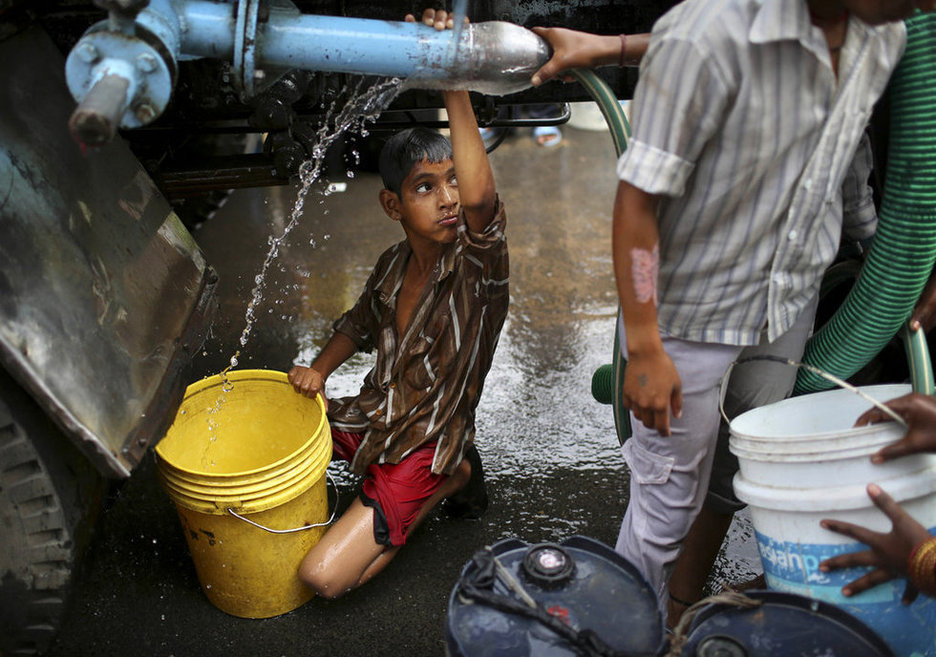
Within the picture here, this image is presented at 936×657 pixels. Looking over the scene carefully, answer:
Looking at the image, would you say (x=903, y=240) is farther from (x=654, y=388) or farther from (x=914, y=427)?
(x=654, y=388)

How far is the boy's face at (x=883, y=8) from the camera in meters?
1.53

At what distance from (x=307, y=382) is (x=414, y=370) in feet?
1.11

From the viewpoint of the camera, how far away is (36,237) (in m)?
1.96

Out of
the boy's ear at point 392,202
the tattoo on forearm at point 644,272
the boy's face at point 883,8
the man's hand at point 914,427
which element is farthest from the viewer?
the boy's ear at point 392,202

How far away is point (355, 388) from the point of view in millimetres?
3734

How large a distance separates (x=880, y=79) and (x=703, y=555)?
1.44 meters

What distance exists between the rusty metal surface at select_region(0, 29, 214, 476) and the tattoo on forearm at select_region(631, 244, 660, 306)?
1228 millimetres

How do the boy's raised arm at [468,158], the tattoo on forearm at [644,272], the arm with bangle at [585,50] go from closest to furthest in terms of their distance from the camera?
the tattoo on forearm at [644,272], the arm with bangle at [585,50], the boy's raised arm at [468,158]

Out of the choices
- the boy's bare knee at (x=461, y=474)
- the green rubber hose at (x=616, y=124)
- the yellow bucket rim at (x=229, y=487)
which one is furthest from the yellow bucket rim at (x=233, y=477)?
the green rubber hose at (x=616, y=124)

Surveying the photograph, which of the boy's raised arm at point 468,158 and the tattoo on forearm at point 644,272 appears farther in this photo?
the boy's raised arm at point 468,158

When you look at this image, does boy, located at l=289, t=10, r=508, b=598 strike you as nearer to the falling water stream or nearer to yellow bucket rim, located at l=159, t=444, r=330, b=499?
the falling water stream

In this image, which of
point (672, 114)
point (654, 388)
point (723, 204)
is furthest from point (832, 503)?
point (672, 114)

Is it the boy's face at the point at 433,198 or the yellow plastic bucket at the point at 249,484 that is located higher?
the boy's face at the point at 433,198

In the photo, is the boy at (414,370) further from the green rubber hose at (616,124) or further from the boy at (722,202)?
the boy at (722,202)
